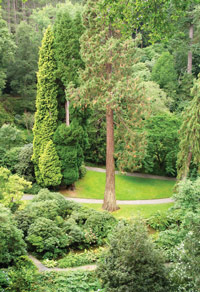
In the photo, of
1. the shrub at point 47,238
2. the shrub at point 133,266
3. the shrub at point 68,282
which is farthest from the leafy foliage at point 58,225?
the shrub at point 133,266

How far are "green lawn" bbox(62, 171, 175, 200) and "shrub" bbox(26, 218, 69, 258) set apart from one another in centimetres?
758

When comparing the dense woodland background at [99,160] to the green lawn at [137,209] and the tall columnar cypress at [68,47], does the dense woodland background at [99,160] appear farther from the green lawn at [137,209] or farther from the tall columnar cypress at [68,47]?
the green lawn at [137,209]

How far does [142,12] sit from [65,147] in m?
14.9

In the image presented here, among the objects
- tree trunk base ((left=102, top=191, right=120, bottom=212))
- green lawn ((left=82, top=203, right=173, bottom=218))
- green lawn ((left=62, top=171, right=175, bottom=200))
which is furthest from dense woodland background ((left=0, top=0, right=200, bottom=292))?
green lawn ((left=62, top=171, right=175, bottom=200))

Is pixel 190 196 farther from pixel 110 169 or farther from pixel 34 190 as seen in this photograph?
pixel 34 190

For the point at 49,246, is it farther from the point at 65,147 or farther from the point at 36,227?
the point at 65,147

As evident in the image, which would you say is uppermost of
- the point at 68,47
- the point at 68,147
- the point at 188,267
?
the point at 68,47

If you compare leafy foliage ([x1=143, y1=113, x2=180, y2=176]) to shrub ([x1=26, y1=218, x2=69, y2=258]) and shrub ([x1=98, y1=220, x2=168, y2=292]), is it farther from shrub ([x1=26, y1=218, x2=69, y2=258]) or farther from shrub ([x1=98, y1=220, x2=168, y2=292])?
shrub ([x1=98, y1=220, x2=168, y2=292])

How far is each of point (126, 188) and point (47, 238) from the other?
437 inches

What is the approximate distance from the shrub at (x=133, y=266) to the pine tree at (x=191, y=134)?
36.1 feet

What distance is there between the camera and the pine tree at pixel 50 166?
70.5ft

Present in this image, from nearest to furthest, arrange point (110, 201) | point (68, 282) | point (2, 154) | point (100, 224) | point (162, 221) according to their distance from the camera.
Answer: point (68, 282) < point (100, 224) < point (162, 221) < point (110, 201) < point (2, 154)

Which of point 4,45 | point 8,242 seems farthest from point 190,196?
point 4,45

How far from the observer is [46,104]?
21906 millimetres
